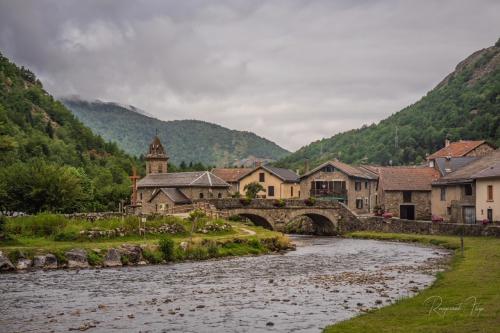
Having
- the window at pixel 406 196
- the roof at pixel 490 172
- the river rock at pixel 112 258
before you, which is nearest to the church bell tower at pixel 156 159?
the window at pixel 406 196

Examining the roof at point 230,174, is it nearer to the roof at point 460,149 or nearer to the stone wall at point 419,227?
the roof at point 460,149

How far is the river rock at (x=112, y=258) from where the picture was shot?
140 ft

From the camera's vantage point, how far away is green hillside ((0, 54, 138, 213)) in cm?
6128

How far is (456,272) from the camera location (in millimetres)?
35906

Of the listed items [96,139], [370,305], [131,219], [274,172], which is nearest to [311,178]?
[274,172]

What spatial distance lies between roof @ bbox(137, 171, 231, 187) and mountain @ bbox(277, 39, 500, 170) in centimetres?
5129

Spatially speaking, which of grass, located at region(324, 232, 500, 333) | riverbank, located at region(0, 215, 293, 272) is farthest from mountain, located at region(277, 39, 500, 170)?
grass, located at region(324, 232, 500, 333)

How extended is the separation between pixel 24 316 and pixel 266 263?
74.8ft

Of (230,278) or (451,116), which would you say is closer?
(230,278)

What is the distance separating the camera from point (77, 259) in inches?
1633

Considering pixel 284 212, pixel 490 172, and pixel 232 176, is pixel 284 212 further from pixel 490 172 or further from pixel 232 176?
pixel 232 176

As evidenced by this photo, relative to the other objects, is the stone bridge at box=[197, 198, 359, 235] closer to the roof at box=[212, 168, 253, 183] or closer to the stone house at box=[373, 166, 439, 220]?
the stone house at box=[373, 166, 439, 220]

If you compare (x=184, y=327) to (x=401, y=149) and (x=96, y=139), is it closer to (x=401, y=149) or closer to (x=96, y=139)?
(x=401, y=149)

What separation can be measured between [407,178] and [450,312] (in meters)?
67.0
